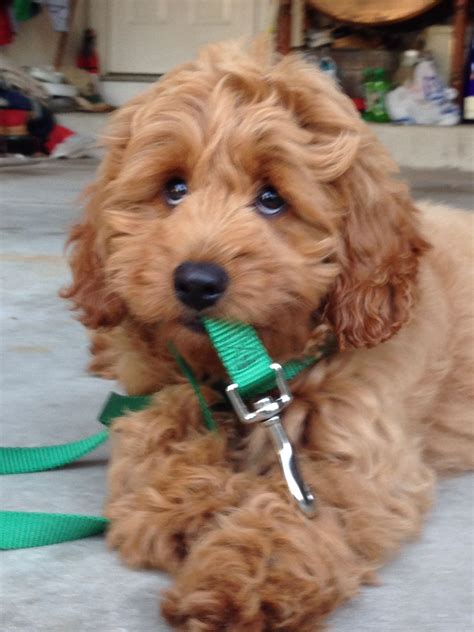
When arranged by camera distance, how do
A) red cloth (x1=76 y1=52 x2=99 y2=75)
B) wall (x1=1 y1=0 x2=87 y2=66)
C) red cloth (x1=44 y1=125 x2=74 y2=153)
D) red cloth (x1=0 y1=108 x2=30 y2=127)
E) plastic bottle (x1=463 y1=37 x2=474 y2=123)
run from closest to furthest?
red cloth (x1=0 y1=108 x2=30 y2=127) → plastic bottle (x1=463 y1=37 x2=474 y2=123) → red cloth (x1=44 y1=125 x2=74 y2=153) → wall (x1=1 y1=0 x2=87 y2=66) → red cloth (x1=76 y1=52 x2=99 y2=75)

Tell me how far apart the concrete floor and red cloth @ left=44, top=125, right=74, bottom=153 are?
5.66 metres

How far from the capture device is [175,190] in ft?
7.02

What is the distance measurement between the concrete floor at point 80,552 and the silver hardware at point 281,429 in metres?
0.21

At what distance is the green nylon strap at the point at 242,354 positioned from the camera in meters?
1.96

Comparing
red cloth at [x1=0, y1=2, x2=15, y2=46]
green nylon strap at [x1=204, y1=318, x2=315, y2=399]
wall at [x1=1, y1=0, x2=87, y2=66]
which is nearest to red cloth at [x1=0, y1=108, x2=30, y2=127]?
red cloth at [x1=0, y1=2, x2=15, y2=46]

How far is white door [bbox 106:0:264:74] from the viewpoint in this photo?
1075cm

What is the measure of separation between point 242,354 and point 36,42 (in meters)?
9.67

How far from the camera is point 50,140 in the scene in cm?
954

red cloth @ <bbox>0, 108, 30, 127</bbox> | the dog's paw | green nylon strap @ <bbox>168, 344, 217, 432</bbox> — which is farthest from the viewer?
red cloth @ <bbox>0, 108, 30, 127</bbox>

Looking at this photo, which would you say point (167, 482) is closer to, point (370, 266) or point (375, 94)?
point (370, 266)

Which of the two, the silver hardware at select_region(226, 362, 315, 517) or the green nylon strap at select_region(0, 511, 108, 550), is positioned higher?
the silver hardware at select_region(226, 362, 315, 517)

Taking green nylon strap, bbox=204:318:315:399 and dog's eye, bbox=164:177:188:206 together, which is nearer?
green nylon strap, bbox=204:318:315:399

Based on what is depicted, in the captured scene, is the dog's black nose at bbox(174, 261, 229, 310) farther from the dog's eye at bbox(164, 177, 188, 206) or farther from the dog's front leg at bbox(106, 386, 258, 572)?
the dog's front leg at bbox(106, 386, 258, 572)

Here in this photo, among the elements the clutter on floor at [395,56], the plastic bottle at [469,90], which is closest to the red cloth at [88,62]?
the clutter on floor at [395,56]
